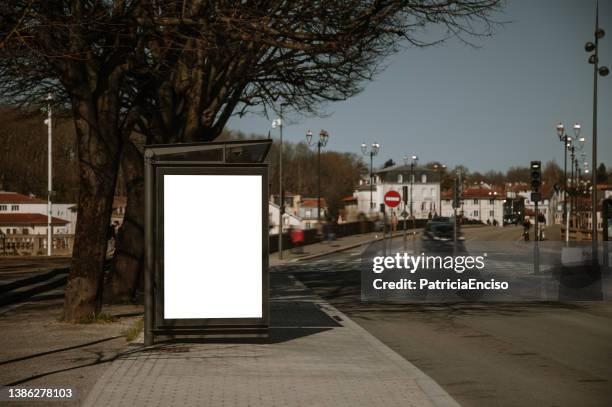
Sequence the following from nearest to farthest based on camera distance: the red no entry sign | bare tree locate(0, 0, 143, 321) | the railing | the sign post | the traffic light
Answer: the sign post → bare tree locate(0, 0, 143, 321) → the traffic light → the red no entry sign → the railing

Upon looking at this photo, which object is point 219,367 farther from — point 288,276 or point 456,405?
point 288,276

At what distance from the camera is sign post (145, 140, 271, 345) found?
11195 millimetres

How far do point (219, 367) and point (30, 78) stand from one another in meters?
13.3

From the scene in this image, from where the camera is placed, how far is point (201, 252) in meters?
11.3

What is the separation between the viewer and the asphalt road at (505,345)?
360 inches

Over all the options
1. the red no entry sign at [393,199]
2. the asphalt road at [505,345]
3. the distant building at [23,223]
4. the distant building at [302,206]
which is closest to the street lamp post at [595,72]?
the asphalt road at [505,345]

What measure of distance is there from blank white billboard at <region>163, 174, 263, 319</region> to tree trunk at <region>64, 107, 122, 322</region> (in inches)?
136

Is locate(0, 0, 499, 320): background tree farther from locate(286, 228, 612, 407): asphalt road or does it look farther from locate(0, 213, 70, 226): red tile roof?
locate(0, 213, 70, 226): red tile roof

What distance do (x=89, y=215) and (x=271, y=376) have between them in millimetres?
6112

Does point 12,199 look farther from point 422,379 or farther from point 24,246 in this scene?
point 422,379

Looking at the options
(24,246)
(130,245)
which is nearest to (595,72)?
(130,245)

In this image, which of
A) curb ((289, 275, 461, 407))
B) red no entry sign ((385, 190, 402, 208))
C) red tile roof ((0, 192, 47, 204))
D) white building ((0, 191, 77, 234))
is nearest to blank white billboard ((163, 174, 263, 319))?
curb ((289, 275, 461, 407))

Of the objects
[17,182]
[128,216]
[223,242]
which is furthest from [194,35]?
[17,182]

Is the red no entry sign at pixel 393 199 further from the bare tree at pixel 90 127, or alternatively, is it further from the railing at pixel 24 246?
the bare tree at pixel 90 127
